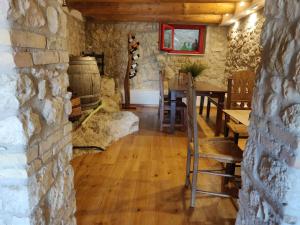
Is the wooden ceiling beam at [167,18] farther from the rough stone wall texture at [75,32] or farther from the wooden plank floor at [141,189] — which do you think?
the wooden plank floor at [141,189]

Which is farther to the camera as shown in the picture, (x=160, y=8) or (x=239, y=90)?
(x=160, y=8)

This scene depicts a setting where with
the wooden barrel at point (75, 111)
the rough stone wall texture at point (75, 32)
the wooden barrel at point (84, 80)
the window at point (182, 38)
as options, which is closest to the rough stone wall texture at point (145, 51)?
the window at point (182, 38)

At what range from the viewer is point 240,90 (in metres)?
2.83

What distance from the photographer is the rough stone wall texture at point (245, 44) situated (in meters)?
3.60

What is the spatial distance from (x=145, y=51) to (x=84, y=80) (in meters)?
2.30

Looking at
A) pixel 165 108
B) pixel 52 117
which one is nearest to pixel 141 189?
pixel 52 117

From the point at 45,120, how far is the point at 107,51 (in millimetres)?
4713

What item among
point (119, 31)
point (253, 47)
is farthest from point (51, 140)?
point (119, 31)

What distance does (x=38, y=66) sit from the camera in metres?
0.97

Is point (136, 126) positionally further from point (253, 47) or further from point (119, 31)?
point (119, 31)

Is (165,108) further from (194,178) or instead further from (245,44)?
(194,178)

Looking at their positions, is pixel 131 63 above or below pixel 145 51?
below

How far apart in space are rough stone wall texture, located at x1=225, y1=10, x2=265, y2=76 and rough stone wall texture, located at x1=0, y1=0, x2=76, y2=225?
10.3 ft

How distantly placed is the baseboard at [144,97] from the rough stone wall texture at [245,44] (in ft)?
4.30
